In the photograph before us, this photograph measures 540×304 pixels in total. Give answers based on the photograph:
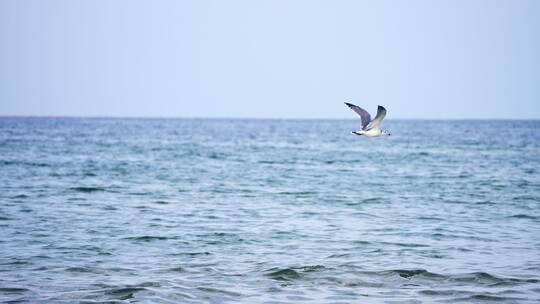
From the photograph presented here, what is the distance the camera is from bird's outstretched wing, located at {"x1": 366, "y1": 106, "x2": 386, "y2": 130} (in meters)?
13.7

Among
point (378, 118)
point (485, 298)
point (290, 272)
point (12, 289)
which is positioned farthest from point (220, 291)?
point (378, 118)

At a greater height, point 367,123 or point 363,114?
point 363,114

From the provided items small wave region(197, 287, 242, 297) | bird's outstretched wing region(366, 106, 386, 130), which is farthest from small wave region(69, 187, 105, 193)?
small wave region(197, 287, 242, 297)

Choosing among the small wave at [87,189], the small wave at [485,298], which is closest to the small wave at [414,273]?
the small wave at [485,298]

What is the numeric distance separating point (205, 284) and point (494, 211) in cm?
1168

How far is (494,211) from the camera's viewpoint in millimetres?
19281

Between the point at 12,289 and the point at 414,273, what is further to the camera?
the point at 414,273

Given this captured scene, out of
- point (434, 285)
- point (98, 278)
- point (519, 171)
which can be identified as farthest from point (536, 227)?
point (519, 171)

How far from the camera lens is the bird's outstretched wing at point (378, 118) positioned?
13.7 metres

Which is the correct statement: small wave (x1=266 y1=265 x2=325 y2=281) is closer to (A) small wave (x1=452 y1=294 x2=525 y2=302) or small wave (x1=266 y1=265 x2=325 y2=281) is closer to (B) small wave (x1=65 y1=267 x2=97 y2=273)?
(A) small wave (x1=452 y1=294 x2=525 y2=302)

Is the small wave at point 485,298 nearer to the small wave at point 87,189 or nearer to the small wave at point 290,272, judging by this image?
the small wave at point 290,272

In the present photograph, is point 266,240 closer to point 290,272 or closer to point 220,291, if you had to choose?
point 290,272

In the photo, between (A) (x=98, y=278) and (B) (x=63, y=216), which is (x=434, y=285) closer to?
(A) (x=98, y=278)

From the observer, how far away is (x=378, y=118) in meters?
14.1
